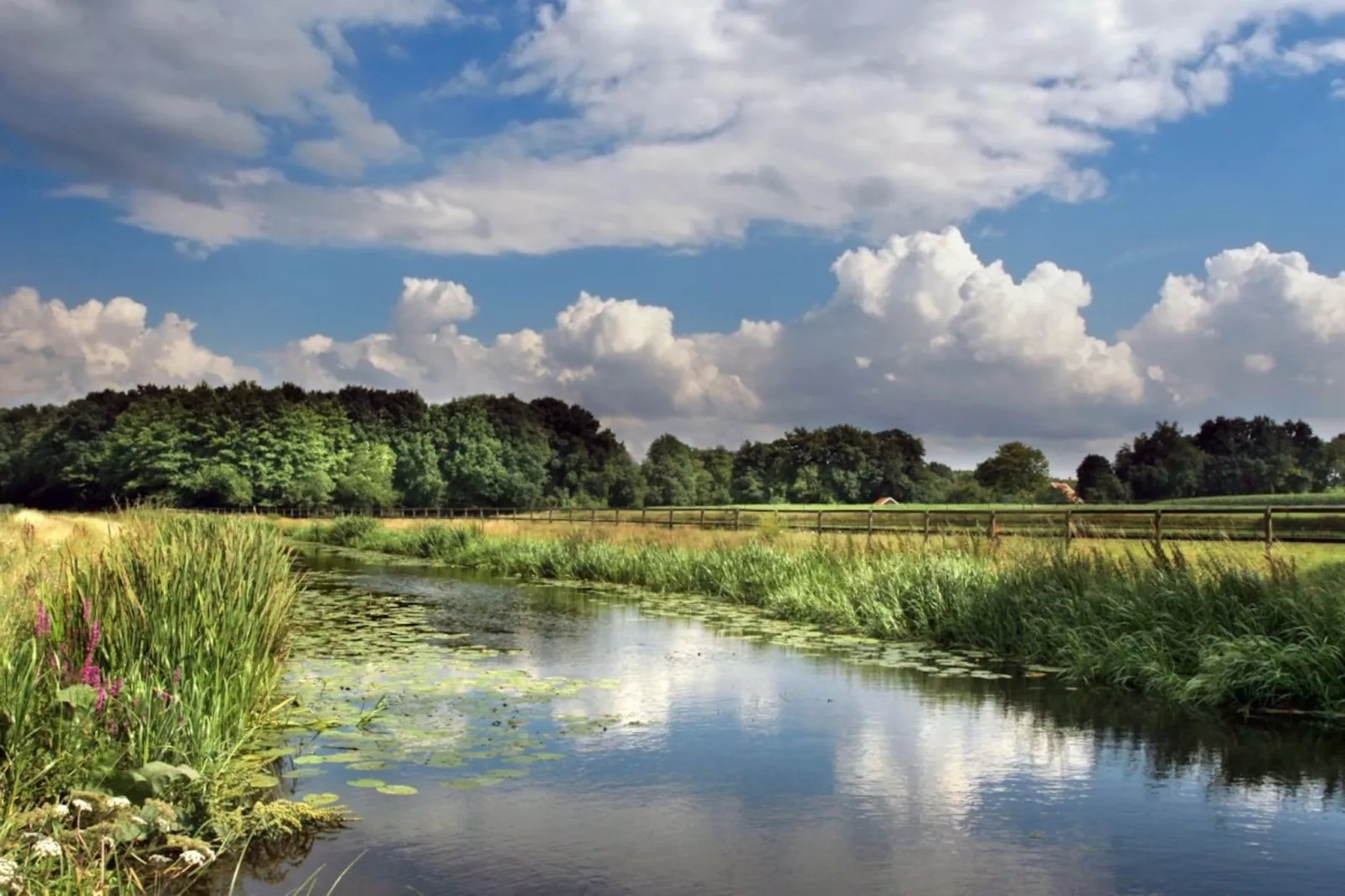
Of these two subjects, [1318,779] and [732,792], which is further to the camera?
[1318,779]

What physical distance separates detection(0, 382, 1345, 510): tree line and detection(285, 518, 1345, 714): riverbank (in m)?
66.0

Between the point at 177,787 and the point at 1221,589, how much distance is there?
1112cm

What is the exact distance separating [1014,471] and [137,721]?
11636 cm

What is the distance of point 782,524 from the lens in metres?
27.8

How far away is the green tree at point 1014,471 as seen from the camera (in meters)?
113

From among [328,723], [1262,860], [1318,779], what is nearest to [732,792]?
[1262,860]

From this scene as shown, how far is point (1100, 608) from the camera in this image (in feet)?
43.6

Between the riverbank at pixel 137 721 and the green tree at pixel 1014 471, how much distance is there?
10888 centimetres

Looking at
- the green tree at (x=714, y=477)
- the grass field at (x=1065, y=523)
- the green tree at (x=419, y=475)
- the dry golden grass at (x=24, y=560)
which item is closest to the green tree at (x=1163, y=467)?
the green tree at (x=714, y=477)

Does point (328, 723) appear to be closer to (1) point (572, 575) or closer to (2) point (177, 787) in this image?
(2) point (177, 787)

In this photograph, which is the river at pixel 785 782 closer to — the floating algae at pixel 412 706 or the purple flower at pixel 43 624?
the floating algae at pixel 412 706

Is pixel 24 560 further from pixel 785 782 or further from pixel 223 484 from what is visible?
pixel 223 484

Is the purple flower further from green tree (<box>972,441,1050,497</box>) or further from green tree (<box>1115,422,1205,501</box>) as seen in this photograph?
green tree (<box>972,441,1050,497</box>)

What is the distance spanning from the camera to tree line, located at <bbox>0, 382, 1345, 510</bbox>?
80.6 metres
